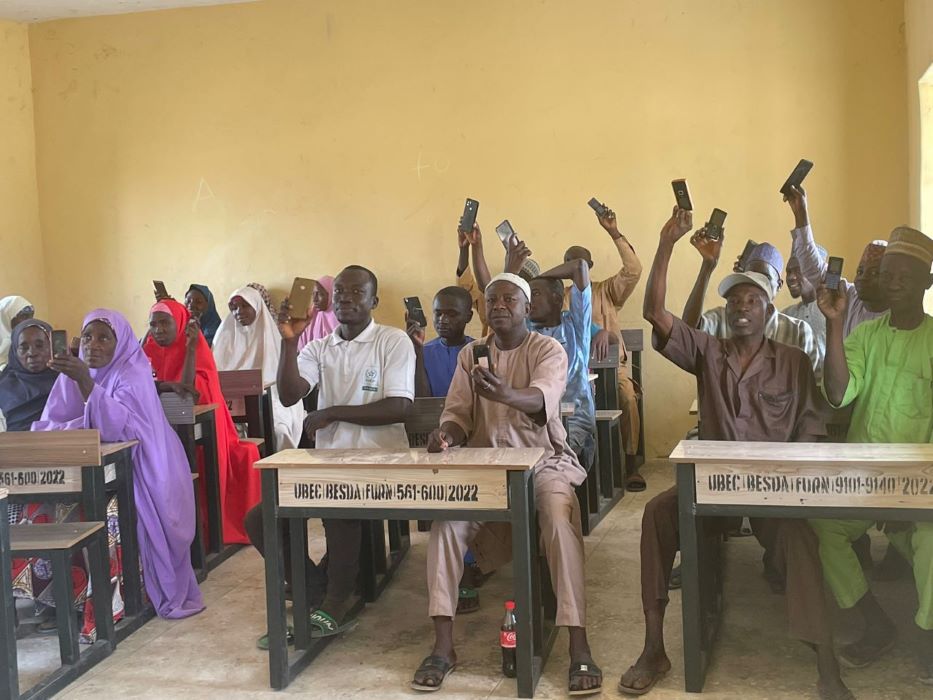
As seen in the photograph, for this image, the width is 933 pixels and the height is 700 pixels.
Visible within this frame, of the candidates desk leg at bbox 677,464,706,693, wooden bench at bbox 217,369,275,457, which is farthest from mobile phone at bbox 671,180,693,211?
wooden bench at bbox 217,369,275,457

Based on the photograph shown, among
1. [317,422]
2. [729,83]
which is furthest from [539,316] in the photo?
[729,83]

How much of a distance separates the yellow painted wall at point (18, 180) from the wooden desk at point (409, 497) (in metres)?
5.84

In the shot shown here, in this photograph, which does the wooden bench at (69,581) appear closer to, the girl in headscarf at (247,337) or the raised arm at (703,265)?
the raised arm at (703,265)

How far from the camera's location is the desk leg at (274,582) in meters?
3.36

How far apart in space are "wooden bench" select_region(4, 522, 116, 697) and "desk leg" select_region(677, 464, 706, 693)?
219 cm

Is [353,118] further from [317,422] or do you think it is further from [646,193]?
[317,422]

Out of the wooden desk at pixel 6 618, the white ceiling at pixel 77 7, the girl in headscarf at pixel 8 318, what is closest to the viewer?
the wooden desk at pixel 6 618

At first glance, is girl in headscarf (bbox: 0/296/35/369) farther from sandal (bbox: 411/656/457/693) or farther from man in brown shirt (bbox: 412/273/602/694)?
sandal (bbox: 411/656/457/693)

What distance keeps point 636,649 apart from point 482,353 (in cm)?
130

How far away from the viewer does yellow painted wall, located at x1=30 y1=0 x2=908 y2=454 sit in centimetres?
687

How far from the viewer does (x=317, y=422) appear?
13.1ft

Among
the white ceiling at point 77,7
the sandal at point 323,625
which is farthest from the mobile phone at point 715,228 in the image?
the white ceiling at point 77,7

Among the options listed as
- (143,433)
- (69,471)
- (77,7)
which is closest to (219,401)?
(143,433)

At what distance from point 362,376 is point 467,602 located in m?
1.09
